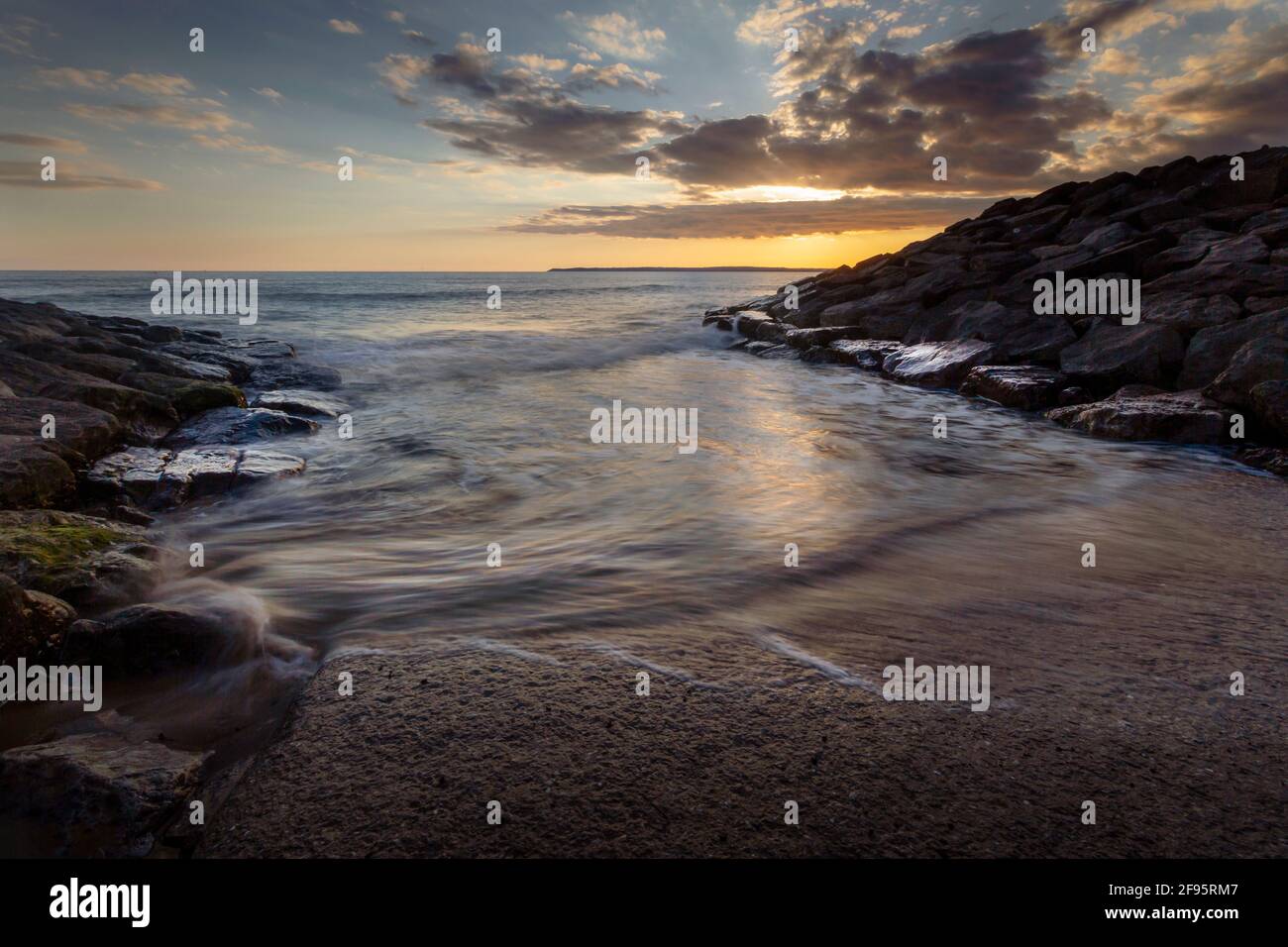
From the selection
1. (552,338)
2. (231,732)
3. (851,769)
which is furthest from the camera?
(552,338)

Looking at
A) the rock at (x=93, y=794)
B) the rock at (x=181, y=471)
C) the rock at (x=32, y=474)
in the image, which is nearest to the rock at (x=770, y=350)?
the rock at (x=181, y=471)

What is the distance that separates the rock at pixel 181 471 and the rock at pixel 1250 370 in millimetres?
12402

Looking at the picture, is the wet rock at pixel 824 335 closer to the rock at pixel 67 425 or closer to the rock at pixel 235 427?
the rock at pixel 235 427

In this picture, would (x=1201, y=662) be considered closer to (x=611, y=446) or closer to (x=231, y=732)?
(x=231, y=732)

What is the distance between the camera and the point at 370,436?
10492mm

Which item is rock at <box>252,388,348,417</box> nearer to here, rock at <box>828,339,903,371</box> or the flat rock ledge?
the flat rock ledge

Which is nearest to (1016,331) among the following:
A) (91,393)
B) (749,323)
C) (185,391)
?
(749,323)

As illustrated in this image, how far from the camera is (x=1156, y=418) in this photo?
9289 millimetres

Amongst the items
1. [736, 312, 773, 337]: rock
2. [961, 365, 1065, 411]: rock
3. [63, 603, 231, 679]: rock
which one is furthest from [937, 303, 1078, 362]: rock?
[63, 603, 231, 679]: rock
